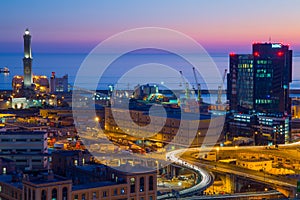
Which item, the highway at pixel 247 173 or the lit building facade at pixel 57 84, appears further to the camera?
the lit building facade at pixel 57 84

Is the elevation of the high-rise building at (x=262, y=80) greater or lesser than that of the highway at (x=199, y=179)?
greater

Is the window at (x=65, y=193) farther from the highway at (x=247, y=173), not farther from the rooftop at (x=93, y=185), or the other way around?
the highway at (x=247, y=173)

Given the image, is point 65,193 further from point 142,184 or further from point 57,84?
point 57,84

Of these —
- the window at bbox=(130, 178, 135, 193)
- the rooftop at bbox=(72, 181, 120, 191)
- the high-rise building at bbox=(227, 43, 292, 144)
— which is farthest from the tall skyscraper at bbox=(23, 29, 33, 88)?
the window at bbox=(130, 178, 135, 193)

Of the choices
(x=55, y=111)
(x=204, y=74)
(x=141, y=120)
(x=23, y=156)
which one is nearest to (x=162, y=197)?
(x=23, y=156)

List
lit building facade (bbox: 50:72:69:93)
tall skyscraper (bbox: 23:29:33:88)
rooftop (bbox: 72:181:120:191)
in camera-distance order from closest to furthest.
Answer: rooftop (bbox: 72:181:120:191), tall skyscraper (bbox: 23:29:33:88), lit building facade (bbox: 50:72:69:93)

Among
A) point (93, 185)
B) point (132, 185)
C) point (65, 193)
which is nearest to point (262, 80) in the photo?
point (132, 185)

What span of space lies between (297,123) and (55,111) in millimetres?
8156

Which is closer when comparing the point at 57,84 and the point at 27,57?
the point at 27,57

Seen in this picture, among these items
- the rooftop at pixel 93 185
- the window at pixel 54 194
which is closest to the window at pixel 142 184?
the rooftop at pixel 93 185

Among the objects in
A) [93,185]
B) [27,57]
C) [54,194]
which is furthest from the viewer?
[27,57]

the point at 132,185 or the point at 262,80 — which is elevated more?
the point at 262,80

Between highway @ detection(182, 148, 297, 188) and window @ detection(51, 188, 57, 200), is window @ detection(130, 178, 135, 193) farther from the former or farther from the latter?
highway @ detection(182, 148, 297, 188)

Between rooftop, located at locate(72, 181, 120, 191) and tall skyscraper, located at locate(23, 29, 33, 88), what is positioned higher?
tall skyscraper, located at locate(23, 29, 33, 88)
